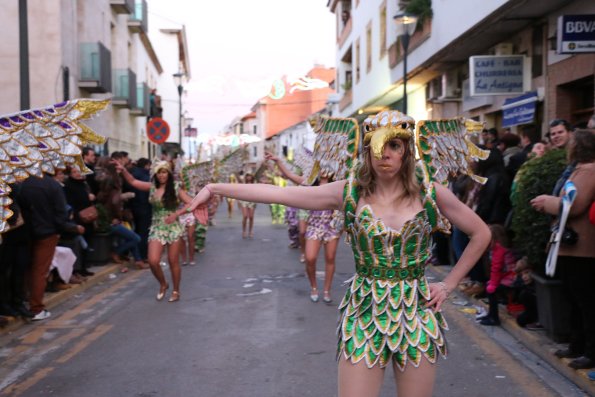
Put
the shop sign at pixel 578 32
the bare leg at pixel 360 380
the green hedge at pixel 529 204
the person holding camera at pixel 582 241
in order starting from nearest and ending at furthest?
the bare leg at pixel 360 380 < the person holding camera at pixel 582 241 < the green hedge at pixel 529 204 < the shop sign at pixel 578 32

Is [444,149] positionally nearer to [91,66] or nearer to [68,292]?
[68,292]

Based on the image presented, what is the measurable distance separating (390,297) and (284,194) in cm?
72

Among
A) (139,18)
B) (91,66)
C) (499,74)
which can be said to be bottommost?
(499,74)

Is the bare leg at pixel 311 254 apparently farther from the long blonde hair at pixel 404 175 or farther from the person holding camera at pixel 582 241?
the long blonde hair at pixel 404 175

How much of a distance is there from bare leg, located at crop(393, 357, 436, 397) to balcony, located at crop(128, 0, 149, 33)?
2948 cm

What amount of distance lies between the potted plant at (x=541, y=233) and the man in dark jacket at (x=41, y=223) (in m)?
5.15

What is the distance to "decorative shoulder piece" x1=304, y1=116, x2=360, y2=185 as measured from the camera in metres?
4.09

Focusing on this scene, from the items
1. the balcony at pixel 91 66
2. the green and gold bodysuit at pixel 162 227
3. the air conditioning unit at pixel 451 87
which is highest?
the balcony at pixel 91 66

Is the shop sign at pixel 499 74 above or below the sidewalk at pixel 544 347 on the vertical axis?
above

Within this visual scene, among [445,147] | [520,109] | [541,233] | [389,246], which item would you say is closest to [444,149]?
[445,147]

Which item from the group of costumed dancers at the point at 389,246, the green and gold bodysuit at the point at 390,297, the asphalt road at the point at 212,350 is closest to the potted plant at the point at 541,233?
the asphalt road at the point at 212,350

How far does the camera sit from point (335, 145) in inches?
166

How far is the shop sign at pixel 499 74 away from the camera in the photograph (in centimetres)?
1363

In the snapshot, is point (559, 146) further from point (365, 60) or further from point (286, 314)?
point (365, 60)
